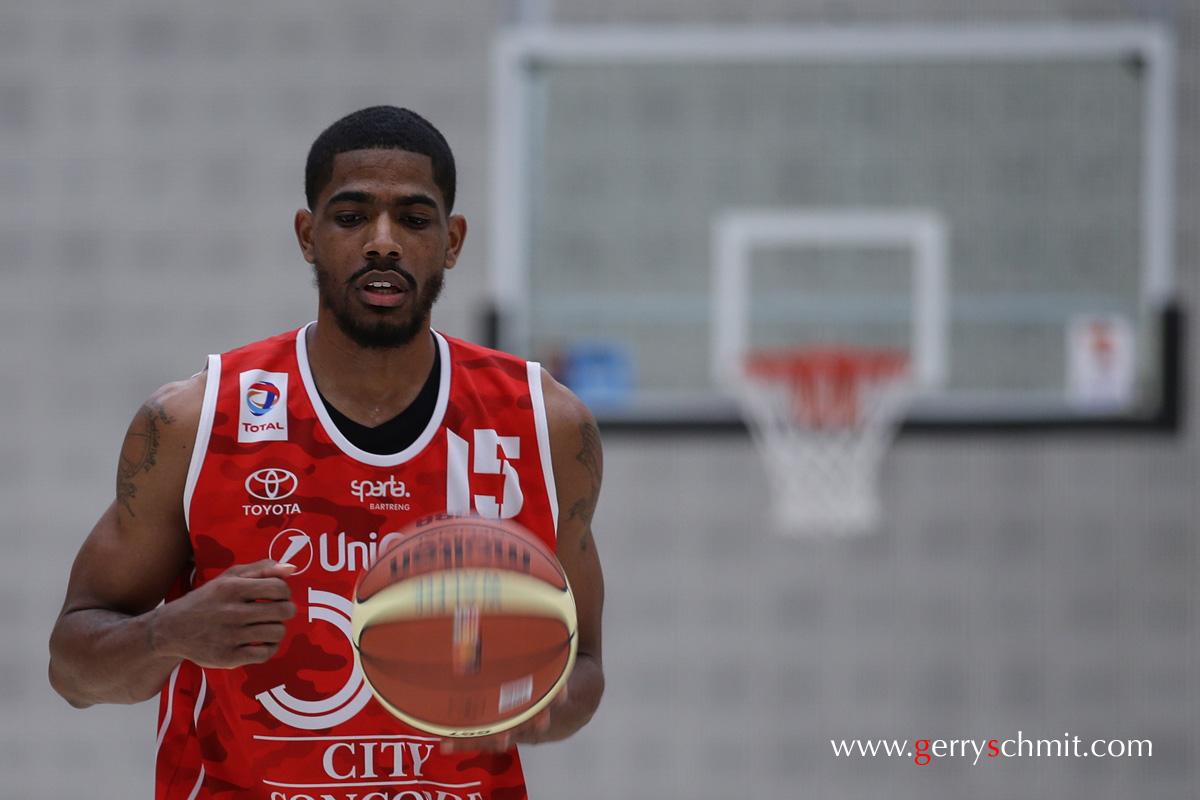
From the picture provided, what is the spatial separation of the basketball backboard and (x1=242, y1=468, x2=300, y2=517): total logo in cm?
311

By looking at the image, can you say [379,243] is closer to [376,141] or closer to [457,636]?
[376,141]

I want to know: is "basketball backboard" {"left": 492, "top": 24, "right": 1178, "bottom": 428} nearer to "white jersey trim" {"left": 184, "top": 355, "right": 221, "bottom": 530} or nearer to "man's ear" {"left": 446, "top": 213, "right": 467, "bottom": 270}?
"man's ear" {"left": 446, "top": 213, "right": 467, "bottom": 270}

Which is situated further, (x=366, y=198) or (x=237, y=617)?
(x=366, y=198)

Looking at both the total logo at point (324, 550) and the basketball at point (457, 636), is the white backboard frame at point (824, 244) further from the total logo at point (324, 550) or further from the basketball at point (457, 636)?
the basketball at point (457, 636)

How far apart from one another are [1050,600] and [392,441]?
13.4ft

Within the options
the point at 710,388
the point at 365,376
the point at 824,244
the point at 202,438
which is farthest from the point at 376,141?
the point at 824,244

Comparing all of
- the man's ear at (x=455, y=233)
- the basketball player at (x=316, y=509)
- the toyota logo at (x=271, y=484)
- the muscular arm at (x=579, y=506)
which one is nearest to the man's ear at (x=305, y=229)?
the basketball player at (x=316, y=509)

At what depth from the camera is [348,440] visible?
5.60 ft

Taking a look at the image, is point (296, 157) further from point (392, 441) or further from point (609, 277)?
point (392, 441)

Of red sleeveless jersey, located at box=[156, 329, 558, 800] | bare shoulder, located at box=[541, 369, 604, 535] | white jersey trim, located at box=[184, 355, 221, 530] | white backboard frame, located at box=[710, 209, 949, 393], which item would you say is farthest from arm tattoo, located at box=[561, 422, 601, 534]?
white backboard frame, located at box=[710, 209, 949, 393]

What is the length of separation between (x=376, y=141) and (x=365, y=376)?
0.37 metres

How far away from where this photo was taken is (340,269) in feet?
5.38

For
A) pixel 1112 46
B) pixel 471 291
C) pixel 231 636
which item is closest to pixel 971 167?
pixel 1112 46

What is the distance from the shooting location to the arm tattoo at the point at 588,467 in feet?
5.96
